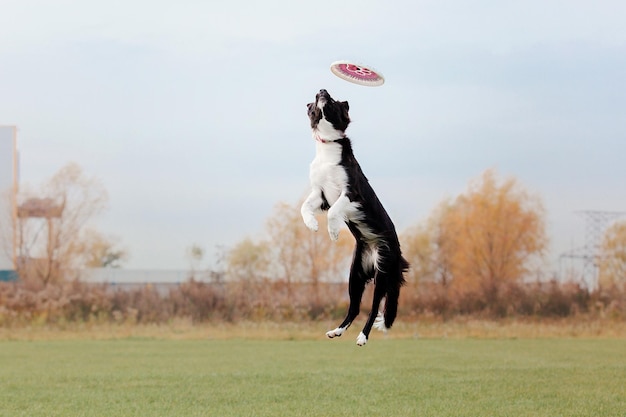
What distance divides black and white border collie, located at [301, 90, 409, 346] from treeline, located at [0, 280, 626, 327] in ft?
90.7

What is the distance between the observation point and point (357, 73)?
11.2 ft

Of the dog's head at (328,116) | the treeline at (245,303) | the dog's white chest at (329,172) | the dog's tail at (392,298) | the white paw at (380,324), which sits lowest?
the treeline at (245,303)

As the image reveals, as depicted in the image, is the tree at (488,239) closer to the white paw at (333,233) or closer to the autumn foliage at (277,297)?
the autumn foliage at (277,297)

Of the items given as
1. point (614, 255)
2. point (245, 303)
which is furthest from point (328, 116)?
point (614, 255)

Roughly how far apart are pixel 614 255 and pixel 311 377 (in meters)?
22.8

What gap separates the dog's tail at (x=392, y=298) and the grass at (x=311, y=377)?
11734mm

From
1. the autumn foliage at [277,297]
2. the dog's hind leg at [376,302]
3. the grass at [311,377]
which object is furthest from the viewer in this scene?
the autumn foliage at [277,297]

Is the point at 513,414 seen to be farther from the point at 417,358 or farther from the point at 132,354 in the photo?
the point at 132,354

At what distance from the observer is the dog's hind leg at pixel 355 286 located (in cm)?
372

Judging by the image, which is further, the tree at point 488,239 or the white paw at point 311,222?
the tree at point 488,239

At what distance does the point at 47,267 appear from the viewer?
37.5 metres

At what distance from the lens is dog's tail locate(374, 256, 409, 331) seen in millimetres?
3703

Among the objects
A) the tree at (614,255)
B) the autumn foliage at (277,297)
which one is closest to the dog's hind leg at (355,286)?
the autumn foliage at (277,297)

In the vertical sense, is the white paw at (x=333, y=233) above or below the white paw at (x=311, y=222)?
below
